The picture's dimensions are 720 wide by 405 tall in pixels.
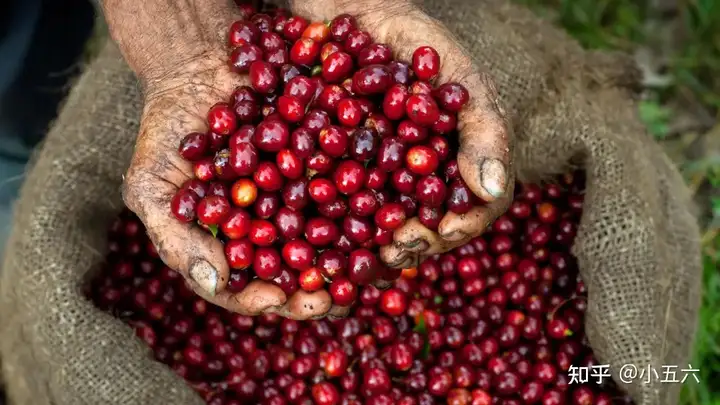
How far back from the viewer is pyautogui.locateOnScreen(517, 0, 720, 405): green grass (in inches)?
186

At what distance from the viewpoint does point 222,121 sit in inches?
105

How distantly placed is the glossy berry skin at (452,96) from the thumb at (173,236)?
0.93 m

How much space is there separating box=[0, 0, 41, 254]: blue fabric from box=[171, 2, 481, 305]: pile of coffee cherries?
77.9 inches

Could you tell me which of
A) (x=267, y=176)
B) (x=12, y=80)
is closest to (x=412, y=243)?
(x=267, y=176)

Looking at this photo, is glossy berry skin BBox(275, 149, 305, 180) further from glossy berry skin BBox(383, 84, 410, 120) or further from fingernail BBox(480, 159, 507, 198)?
fingernail BBox(480, 159, 507, 198)

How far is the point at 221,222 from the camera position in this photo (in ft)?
8.40

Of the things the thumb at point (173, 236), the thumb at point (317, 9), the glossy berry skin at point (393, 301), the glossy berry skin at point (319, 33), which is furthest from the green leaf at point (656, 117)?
the thumb at point (173, 236)

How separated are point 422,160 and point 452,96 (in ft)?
0.87

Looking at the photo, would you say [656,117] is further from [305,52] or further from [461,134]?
[305,52]

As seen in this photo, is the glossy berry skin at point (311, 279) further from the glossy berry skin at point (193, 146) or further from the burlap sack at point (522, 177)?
the burlap sack at point (522, 177)

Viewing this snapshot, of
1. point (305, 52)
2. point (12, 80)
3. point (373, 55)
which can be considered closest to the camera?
point (373, 55)

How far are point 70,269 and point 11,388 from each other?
929 millimetres

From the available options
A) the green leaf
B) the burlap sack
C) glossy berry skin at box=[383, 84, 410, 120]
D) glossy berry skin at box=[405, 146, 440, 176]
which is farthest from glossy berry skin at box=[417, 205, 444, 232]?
the green leaf

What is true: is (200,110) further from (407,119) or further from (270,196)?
(407,119)
